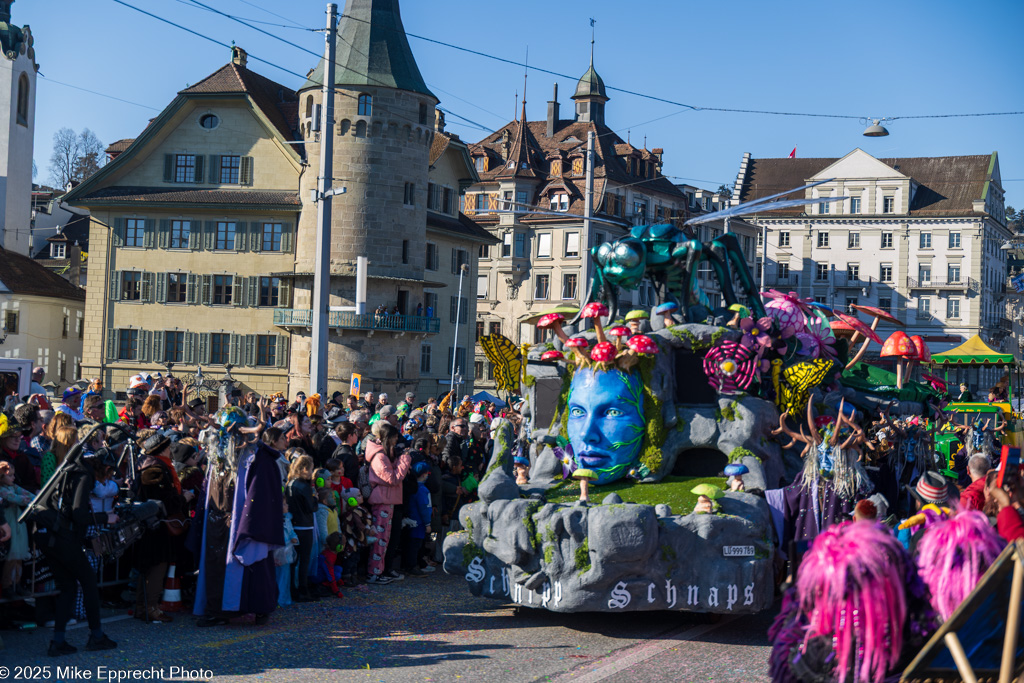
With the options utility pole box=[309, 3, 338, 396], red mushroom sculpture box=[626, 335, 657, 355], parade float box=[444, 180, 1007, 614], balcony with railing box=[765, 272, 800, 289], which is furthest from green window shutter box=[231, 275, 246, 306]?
balcony with railing box=[765, 272, 800, 289]

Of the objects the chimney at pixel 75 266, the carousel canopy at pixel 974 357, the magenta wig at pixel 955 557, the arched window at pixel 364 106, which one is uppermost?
the arched window at pixel 364 106

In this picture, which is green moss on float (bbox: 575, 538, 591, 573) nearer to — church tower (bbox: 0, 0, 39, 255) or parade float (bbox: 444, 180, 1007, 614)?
parade float (bbox: 444, 180, 1007, 614)

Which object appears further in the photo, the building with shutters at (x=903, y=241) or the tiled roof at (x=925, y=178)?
the tiled roof at (x=925, y=178)

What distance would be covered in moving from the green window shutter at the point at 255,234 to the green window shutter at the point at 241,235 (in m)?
0.15

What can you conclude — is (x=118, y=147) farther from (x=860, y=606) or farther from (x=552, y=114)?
(x=860, y=606)

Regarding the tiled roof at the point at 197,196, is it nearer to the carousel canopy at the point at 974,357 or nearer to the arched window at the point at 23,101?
the arched window at the point at 23,101

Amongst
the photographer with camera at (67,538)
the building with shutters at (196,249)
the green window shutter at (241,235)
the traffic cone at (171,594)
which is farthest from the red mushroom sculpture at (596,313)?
the green window shutter at (241,235)

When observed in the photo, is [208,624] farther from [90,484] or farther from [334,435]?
[334,435]

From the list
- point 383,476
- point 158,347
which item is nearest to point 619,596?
point 383,476

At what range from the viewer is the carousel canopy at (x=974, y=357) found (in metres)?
33.2

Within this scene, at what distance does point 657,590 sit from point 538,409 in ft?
10.4

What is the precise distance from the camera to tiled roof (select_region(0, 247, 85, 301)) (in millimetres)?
47625

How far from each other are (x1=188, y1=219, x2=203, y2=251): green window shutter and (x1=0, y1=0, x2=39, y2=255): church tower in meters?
11.8

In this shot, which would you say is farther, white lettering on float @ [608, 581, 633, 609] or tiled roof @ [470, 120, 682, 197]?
tiled roof @ [470, 120, 682, 197]
